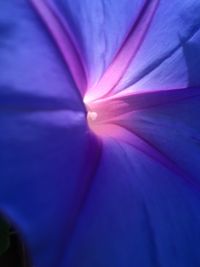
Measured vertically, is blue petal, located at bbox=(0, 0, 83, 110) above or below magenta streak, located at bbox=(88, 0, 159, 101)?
above

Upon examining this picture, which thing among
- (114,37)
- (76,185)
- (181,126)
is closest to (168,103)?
(181,126)

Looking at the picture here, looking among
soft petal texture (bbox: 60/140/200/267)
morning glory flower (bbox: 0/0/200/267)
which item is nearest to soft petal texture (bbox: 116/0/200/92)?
morning glory flower (bbox: 0/0/200/267)

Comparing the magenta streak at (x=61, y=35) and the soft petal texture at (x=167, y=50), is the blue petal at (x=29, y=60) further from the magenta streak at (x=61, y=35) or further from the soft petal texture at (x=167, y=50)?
the soft petal texture at (x=167, y=50)

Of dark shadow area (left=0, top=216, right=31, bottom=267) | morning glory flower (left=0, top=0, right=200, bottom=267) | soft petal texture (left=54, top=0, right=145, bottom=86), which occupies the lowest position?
dark shadow area (left=0, top=216, right=31, bottom=267)

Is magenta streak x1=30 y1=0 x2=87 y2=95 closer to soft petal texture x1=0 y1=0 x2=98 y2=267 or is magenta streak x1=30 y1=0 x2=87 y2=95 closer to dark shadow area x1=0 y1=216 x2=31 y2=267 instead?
soft petal texture x1=0 y1=0 x2=98 y2=267

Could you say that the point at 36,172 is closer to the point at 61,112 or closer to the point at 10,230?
the point at 61,112

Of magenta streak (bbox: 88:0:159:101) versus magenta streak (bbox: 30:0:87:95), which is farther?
magenta streak (bbox: 88:0:159:101)

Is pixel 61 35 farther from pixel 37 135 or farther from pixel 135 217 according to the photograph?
pixel 135 217
